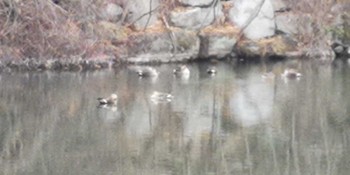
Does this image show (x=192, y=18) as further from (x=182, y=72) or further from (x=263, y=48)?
(x=182, y=72)

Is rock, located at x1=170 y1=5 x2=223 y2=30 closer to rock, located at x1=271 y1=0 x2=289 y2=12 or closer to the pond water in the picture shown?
rock, located at x1=271 y1=0 x2=289 y2=12

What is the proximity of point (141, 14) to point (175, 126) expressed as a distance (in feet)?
35.5

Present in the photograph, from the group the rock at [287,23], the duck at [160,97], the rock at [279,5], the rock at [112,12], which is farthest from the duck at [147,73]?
the rock at [279,5]

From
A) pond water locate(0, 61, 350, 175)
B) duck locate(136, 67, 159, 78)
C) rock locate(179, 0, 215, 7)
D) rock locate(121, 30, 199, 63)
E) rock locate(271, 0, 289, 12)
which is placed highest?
rock locate(271, 0, 289, 12)

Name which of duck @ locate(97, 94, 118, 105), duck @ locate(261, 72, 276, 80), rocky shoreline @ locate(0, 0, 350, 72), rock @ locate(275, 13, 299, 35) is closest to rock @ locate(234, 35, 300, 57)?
rocky shoreline @ locate(0, 0, 350, 72)

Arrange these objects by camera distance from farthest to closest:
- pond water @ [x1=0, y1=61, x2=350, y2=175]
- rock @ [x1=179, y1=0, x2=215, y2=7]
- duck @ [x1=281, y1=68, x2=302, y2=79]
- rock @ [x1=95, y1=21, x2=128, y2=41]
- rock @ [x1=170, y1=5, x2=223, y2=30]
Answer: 1. rock @ [x1=179, y1=0, x2=215, y2=7]
2. rock @ [x1=170, y1=5, x2=223, y2=30]
3. rock @ [x1=95, y1=21, x2=128, y2=41]
4. duck @ [x1=281, y1=68, x2=302, y2=79]
5. pond water @ [x1=0, y1=61, x2=350, y2=175]

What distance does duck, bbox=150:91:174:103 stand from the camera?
1406cm

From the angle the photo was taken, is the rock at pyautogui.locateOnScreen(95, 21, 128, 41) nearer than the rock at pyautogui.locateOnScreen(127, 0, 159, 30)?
Yes

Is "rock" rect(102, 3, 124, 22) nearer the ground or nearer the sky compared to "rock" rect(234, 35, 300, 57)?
nearer the sky

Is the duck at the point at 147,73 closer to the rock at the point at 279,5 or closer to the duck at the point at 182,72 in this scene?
the duck at the point at 182,72

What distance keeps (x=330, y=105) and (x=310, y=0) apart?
10.9m

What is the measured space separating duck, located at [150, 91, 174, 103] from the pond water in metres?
0.16

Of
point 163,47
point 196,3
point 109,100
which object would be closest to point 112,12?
point 163,47

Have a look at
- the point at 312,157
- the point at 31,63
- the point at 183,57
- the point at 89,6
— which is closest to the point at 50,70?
the point at 31,63
